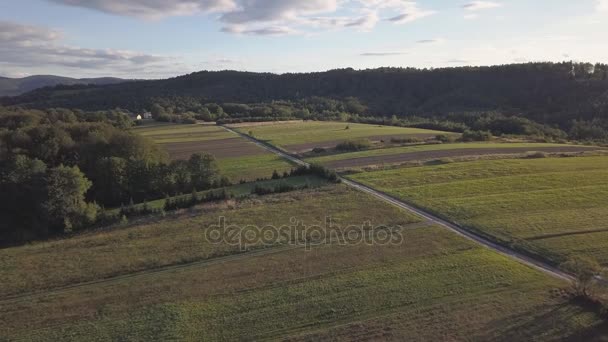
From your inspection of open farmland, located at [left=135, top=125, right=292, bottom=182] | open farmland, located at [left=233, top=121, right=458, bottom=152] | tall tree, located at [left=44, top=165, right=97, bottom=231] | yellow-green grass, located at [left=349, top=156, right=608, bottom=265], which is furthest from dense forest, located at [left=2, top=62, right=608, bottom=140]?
tall tree, located at [left=44, top=165, right=97, bottom=231]

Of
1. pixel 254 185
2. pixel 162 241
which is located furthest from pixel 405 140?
A: pixel 162 241

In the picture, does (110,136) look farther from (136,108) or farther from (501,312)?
(136,108)

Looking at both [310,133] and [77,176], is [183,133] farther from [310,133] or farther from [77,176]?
[77,176]

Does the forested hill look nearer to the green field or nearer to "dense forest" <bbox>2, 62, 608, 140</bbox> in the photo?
"dense forest" <bbox>2, 62, 608, 140</bbox>

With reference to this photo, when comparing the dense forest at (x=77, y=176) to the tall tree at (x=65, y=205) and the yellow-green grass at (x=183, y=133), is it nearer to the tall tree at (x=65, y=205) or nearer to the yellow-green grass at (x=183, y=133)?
the tall tree at (x=65, y=205)

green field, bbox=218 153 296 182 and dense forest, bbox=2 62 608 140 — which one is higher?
dense forest, bbox=2 62 608 140

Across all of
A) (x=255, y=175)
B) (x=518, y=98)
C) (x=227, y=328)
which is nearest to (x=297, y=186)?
(x=255, y=175)
